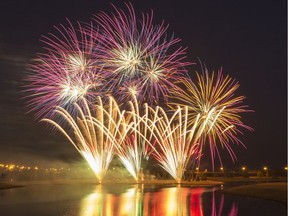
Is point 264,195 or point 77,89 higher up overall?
point 77,89

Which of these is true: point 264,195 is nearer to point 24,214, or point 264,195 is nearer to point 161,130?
point 161,130

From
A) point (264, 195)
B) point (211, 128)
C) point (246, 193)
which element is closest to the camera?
point (264, 195)

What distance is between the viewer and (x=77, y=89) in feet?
131

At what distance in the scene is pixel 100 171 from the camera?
49.0 m

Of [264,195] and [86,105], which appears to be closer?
[264,195]

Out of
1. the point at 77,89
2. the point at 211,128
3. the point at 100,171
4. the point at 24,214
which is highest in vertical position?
the point at 77,89

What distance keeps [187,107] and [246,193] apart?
12536mm

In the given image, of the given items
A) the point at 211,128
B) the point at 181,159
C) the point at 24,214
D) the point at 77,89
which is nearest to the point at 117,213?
the point at 24,214

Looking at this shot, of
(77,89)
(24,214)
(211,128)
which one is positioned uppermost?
(77,89)

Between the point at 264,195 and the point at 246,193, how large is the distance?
10.3 feet

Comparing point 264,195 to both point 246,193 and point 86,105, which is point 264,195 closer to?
point 246,193

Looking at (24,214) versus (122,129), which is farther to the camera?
(122,129)

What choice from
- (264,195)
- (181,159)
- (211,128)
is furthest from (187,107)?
(264,195)

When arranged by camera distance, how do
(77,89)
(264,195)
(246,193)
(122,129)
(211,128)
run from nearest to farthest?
(264,195) < (246,193) < (77,89) < (211,128) < (122,129)
